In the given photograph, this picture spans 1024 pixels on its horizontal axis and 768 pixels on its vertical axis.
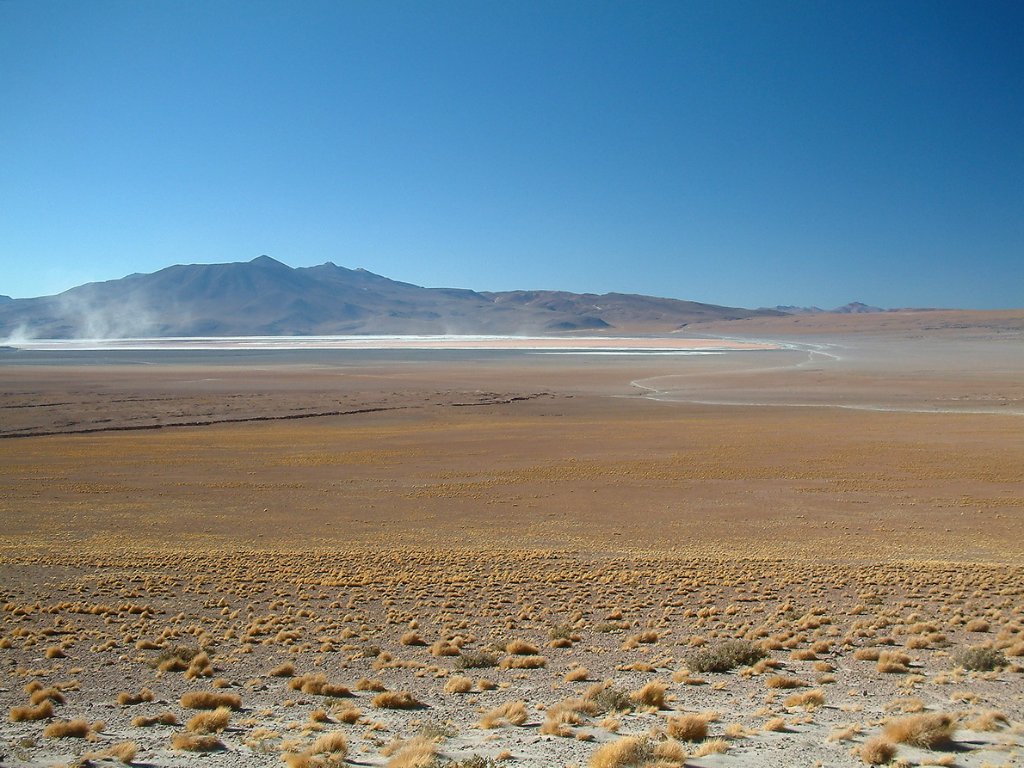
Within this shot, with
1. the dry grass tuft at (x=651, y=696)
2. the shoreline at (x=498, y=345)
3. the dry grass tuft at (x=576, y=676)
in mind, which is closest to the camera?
the dry grass tuft at (x=651, y=696)

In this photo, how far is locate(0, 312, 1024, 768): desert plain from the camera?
704 centimetres

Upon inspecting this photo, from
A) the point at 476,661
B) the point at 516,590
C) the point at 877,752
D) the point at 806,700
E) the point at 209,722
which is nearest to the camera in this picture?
the point at 877,752

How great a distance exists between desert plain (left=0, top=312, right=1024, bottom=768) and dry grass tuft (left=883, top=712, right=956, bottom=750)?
0.07 feet

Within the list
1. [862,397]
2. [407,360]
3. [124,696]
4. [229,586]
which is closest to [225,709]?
[124,696]

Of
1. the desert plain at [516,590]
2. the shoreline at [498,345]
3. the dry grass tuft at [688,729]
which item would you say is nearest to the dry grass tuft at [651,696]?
the desert plain at [516,590]

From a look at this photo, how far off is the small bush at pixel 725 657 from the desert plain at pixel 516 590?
0.06 metres

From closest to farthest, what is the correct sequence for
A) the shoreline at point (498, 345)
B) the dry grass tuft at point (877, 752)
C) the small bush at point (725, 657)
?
1. the dry grass tuft at point (877, 752)
2. the small bush at point (725, 657)
3. the shoreline at point (498, 345)

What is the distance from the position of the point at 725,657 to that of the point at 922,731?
3.46 meters

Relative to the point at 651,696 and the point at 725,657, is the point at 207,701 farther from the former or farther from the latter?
the point at 725,657

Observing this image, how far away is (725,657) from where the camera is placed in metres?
9.53

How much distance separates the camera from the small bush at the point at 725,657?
942 cm

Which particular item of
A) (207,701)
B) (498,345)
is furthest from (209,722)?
(498,345)

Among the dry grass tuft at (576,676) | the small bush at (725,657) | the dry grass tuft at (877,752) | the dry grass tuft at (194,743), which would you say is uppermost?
the dry grass tuft at (877,752)

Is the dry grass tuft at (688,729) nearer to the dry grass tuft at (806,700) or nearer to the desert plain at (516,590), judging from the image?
the desert plain at (516,590)
